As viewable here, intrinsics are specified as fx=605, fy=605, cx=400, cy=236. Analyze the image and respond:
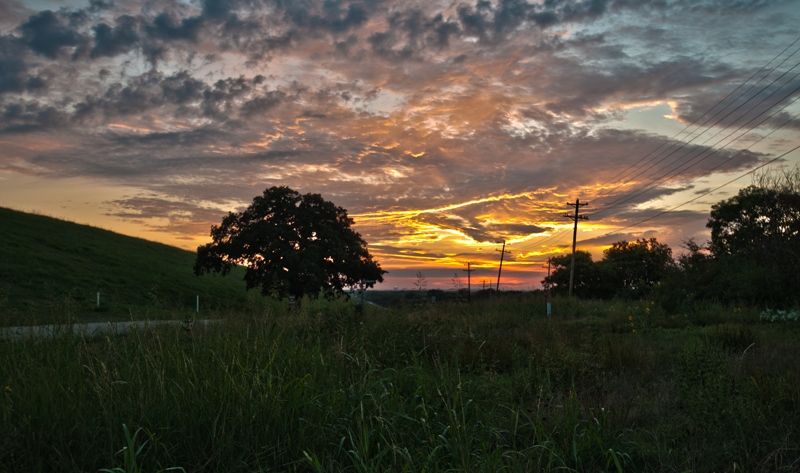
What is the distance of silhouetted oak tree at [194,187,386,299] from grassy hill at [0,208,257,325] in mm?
2943

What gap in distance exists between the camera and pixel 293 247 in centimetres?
3438

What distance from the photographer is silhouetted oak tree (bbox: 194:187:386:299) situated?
1326 inches

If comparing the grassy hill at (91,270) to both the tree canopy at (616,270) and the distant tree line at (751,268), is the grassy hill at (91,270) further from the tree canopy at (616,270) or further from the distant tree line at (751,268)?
the tree canopy at (616,270)

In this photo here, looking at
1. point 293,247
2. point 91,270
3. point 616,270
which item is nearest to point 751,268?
point 293,247

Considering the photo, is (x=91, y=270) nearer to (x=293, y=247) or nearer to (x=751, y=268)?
(x=293, y=247)

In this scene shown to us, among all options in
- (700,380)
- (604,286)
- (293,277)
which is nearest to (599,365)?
(700,380)

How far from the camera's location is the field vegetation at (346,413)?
4.70 m

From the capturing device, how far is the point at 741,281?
25.9 metres

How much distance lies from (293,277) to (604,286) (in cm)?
4803

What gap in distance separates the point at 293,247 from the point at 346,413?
29345 mm

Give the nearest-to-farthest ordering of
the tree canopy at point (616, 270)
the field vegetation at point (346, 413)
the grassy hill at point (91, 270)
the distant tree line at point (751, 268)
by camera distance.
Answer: the field vegetation at point (346, 413) < the distant tree line at point (751, 268) < the grassy hill at point (91, 270) < the tree canopy at point (616, 270)

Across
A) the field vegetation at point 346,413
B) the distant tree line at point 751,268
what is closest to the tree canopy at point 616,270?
the distant tree line at point 751,268

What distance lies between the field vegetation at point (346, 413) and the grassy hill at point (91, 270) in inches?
724

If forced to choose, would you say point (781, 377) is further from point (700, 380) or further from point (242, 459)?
point (242, 459)
